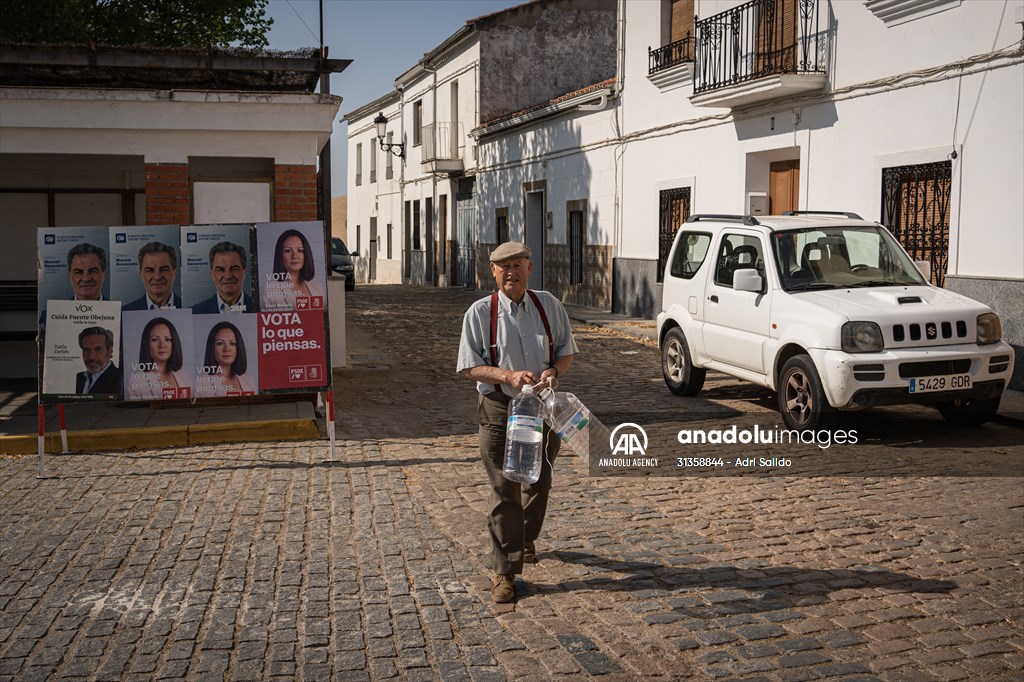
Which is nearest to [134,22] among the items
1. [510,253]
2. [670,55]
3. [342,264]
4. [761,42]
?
[342,264]

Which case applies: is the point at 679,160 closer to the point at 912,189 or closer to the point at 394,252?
the point at 912,189

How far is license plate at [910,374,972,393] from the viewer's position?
28.4 ft

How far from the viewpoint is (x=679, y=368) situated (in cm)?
1144

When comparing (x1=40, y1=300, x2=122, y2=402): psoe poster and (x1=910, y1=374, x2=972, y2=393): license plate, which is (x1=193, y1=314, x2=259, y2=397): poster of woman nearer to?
(x1=40, y1=300, x2=122, y2=402): psoe poster

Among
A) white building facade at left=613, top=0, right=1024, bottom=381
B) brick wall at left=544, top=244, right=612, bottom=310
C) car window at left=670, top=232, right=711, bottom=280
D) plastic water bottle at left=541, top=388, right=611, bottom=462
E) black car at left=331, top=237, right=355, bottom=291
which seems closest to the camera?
plastic water bottle at left=541, top=388, right=611, bottom=462

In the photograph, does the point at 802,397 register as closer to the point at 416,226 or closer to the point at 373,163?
the point at 416,226

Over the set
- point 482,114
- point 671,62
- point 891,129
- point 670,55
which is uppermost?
point 482,114

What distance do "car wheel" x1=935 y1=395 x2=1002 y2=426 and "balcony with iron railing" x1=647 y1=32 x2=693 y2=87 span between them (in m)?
10.6

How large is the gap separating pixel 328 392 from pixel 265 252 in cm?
136

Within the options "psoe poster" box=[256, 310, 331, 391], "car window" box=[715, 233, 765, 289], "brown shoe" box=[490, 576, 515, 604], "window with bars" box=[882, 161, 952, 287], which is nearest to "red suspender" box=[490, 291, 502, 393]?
"brown shoe" box=[490, 576, 515, 604]

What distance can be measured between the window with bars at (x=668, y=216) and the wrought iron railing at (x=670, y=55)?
2276 mm

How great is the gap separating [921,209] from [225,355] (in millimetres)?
8762

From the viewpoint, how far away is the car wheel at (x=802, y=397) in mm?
8836

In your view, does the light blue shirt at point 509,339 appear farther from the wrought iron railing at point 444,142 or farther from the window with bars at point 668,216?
the wrought iron railing at point 444,142
